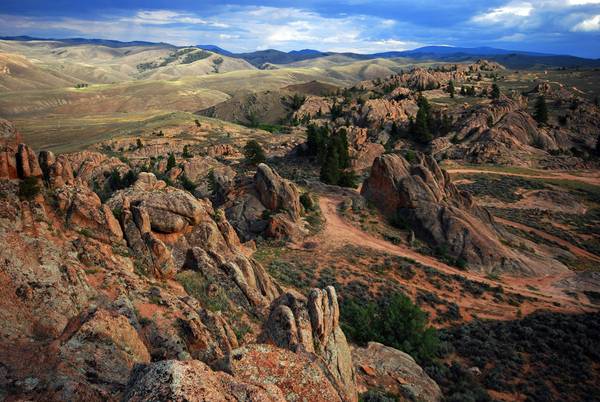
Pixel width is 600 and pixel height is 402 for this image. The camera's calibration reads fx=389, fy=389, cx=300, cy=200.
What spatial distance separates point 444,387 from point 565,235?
43.1 m

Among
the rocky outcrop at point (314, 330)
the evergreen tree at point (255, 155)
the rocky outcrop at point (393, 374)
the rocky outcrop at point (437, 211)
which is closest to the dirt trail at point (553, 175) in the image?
the rocky outcrop at point (437, 211)

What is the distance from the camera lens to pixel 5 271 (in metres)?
14.1

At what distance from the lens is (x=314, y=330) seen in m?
18.4

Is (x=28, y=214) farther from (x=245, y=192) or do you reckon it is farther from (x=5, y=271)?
(x=245, y=192)

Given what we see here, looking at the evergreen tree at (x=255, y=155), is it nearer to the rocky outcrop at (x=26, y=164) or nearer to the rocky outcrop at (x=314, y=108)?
the rocky outcrop at (x=26, y=164)

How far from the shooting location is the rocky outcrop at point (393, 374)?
2148 centimetres

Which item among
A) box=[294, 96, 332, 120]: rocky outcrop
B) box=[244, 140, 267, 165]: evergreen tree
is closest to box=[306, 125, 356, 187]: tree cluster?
box=[244, 140, 267, 165]: evergreen tree

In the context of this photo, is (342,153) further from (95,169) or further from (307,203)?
(95,169)

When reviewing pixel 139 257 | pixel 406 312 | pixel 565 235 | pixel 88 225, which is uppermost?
pixel 88 225

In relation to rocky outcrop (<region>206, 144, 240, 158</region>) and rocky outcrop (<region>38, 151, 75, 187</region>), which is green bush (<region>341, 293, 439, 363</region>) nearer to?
rocky outcrop (<region>38, 151, 75, 187</region>)

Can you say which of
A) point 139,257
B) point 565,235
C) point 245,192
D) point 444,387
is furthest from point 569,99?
point 139,257

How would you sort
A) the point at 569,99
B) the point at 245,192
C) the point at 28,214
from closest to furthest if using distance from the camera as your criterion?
the point at 28,214 < the point at 245,192 < the point at 569,99

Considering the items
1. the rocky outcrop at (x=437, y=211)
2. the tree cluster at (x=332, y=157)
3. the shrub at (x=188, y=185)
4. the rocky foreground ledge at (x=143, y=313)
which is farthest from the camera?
the tree cluster at (x=332, y=157)

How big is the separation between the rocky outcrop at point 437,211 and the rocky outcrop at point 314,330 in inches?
1224
